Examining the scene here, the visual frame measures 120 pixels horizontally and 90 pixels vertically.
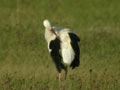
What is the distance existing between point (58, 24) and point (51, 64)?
6.98m

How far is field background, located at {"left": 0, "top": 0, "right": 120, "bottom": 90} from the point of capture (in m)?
9.57

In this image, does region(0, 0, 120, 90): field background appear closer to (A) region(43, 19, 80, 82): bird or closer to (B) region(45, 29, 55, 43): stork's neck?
(A) region(43, 19, 80, 82): bird

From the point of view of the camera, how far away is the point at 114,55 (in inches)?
514

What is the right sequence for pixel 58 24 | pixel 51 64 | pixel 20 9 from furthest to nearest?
pixel 20 9 → pixel 58 24 → pixel 51 64

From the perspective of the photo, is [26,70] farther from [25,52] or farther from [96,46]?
[96,46]

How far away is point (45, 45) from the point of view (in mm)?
14266

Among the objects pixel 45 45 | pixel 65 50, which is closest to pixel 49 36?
pixel 65 50

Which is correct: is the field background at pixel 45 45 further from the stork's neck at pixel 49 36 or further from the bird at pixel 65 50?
the stork's neck at pixel 49 36

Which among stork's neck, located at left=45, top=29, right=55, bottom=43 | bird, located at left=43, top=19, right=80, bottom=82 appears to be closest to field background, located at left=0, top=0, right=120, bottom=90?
bird, located at left=43, top=19, right=80, bottom=82

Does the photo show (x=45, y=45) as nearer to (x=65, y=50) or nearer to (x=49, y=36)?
(x=49, y=36)

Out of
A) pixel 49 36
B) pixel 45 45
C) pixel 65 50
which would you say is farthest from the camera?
pixel 45 45

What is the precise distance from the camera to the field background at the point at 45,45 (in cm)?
957

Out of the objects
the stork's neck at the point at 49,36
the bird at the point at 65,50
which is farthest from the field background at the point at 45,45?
the stork's neck at the point at 49,36

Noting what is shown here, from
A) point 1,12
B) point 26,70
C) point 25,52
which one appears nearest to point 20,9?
point 1,12
